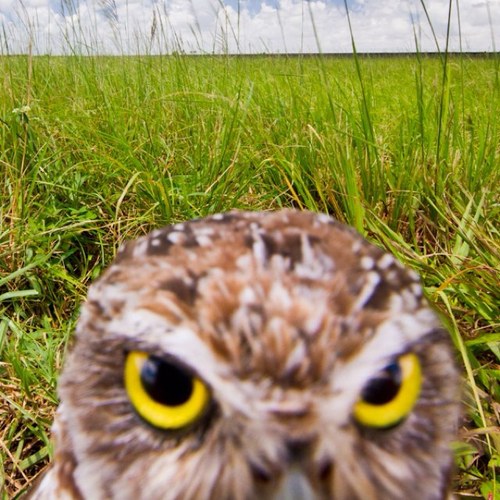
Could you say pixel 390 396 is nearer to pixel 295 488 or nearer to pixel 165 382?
pixel 295 488

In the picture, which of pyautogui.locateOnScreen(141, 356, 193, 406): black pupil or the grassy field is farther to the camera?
the grassy field

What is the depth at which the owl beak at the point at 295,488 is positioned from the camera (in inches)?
37.8

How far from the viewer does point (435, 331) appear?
46.0 inches

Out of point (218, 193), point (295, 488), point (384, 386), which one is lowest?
point (295, 488)

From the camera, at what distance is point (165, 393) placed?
102 cm

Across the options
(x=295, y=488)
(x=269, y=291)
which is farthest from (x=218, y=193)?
(x=295, y=488)

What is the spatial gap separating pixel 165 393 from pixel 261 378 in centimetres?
18

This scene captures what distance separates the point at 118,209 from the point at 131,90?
5.78 feet

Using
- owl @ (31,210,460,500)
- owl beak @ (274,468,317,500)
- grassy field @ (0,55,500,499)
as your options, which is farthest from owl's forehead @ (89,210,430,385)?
grassy field @ (0,55,500,499)

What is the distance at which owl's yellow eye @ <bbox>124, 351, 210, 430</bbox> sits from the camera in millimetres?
989

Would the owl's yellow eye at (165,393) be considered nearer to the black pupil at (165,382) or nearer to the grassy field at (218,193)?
the black pupil at (165,382)

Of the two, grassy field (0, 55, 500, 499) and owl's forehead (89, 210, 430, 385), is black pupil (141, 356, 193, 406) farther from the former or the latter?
grassy field (0, 55, 500, 499)

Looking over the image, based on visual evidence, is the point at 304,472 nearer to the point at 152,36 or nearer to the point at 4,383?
the point at 4,383

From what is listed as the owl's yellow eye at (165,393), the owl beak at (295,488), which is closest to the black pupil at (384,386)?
the owl beak at (295,488)
